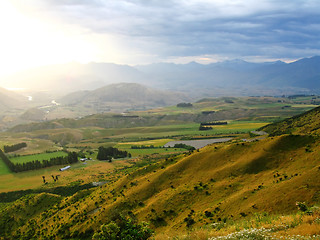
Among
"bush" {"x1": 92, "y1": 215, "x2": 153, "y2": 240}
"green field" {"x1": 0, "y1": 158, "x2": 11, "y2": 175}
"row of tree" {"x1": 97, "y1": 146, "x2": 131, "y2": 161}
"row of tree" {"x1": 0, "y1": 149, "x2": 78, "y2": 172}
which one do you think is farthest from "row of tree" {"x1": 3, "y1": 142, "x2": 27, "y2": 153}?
"bush" {"x1": 92, "y1": 215, "x2": 153, "y2": 240}

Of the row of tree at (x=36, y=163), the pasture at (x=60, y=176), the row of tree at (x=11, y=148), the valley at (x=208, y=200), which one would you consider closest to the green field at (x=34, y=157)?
the row of tree at (x=36, y=163)

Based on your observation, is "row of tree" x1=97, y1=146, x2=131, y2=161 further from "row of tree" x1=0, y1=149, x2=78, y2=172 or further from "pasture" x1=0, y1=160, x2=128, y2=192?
"row of tree" x1=0, y1=149, x2=78, y2=172

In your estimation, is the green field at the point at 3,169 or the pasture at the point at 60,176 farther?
the green field at the point at 3,169

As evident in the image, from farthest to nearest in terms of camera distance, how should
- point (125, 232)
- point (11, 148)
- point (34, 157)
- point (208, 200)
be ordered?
point (11, 148) < point (34, 157) < point (208, 200) < point (125, 232)

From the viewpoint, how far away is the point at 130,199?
54000mm

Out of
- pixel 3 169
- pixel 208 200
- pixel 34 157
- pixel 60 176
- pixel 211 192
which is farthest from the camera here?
pixel 34 157

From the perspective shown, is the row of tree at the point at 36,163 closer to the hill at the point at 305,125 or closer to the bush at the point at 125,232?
the hill at the point at 305,125

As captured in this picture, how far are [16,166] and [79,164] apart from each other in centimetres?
3271

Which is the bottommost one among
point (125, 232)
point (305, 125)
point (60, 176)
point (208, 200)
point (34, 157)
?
point (60, 176)

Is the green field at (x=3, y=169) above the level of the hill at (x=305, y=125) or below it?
below

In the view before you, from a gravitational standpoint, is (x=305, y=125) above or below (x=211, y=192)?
above

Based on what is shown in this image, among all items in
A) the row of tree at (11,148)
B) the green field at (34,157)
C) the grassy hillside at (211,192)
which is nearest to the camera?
the grassy hillside at (211,192)

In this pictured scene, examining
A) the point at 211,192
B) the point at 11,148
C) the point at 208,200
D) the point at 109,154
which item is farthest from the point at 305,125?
the point at 11,148

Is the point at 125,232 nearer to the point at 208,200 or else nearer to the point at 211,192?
the point at 208,200
